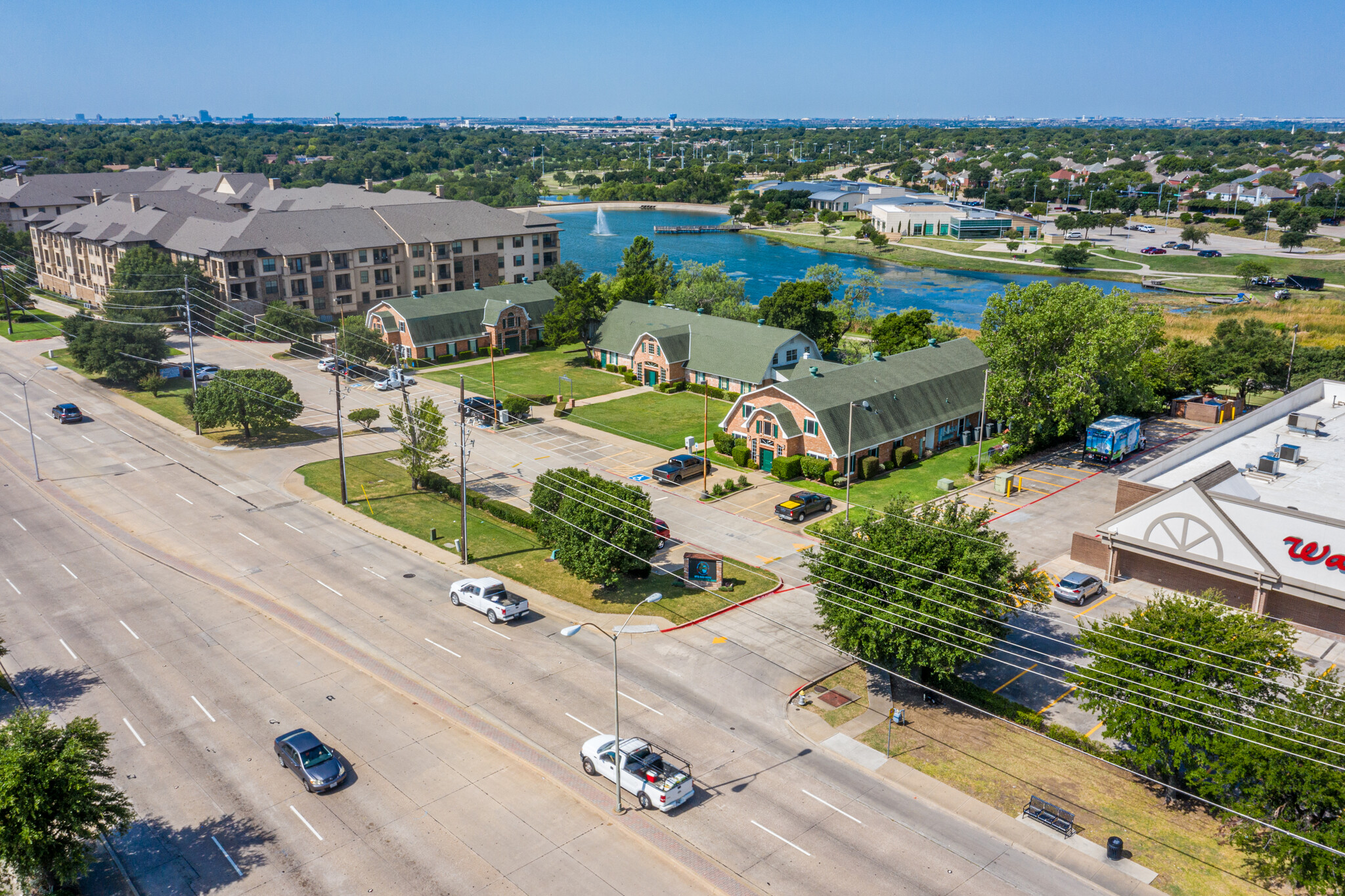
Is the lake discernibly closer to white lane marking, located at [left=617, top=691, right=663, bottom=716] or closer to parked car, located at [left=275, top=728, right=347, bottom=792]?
white lane marking, located at [left=617, top=691, right=663, bottom=716]

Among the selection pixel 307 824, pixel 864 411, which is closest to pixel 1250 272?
pixel 864 411

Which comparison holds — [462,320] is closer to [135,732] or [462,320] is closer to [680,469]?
[680,469]

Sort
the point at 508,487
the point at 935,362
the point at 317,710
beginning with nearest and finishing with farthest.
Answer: the point at 317,710 < the point at 508,487 < the point at 935,362

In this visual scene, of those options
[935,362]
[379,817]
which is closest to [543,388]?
[935,362]

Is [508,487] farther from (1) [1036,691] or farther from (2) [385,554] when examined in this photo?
(1) [1036,691]

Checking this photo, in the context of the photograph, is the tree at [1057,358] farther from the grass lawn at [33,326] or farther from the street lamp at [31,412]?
the grass lawn at [33,326]

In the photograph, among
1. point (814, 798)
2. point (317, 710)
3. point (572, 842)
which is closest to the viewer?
point (572, 842)

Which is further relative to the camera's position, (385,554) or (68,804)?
(385,554)
